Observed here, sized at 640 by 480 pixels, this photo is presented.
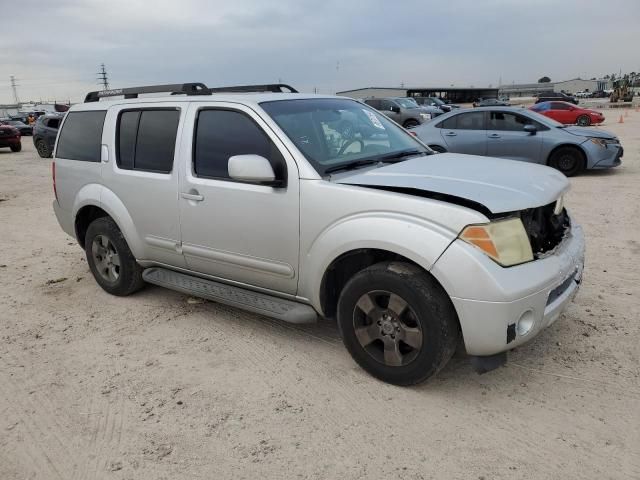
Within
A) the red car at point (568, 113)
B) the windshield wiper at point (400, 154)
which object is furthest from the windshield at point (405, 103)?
the windshield wiper at point (400, 154)

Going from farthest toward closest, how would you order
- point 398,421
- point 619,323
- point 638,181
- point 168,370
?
1. point 638,181
2. point 619,323
3. point 168,370
4. point 398,421

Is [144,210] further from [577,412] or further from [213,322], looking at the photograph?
[577,412]

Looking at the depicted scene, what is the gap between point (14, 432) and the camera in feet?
9.90

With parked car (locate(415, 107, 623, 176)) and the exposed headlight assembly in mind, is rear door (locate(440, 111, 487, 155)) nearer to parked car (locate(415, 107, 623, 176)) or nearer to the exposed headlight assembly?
parked car (locate(415, 107, 623, 176))

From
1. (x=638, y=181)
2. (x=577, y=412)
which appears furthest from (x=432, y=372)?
(x=638, y=181)

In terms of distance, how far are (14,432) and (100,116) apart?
9.59 ft

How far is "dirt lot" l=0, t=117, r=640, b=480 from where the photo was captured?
266 cm

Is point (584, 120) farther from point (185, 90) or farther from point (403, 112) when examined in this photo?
point (185, 90)

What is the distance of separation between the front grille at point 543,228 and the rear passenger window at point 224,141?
1646mm

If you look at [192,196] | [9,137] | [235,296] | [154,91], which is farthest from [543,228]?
[9,137]

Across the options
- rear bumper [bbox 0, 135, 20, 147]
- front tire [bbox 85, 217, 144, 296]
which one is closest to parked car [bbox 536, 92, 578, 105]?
rear bumper [bbox 0, 135, 20, 147]

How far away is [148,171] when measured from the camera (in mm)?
4379

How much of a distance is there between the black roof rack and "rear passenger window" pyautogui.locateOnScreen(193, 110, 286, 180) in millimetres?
510

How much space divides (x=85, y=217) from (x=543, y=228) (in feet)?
13.7
